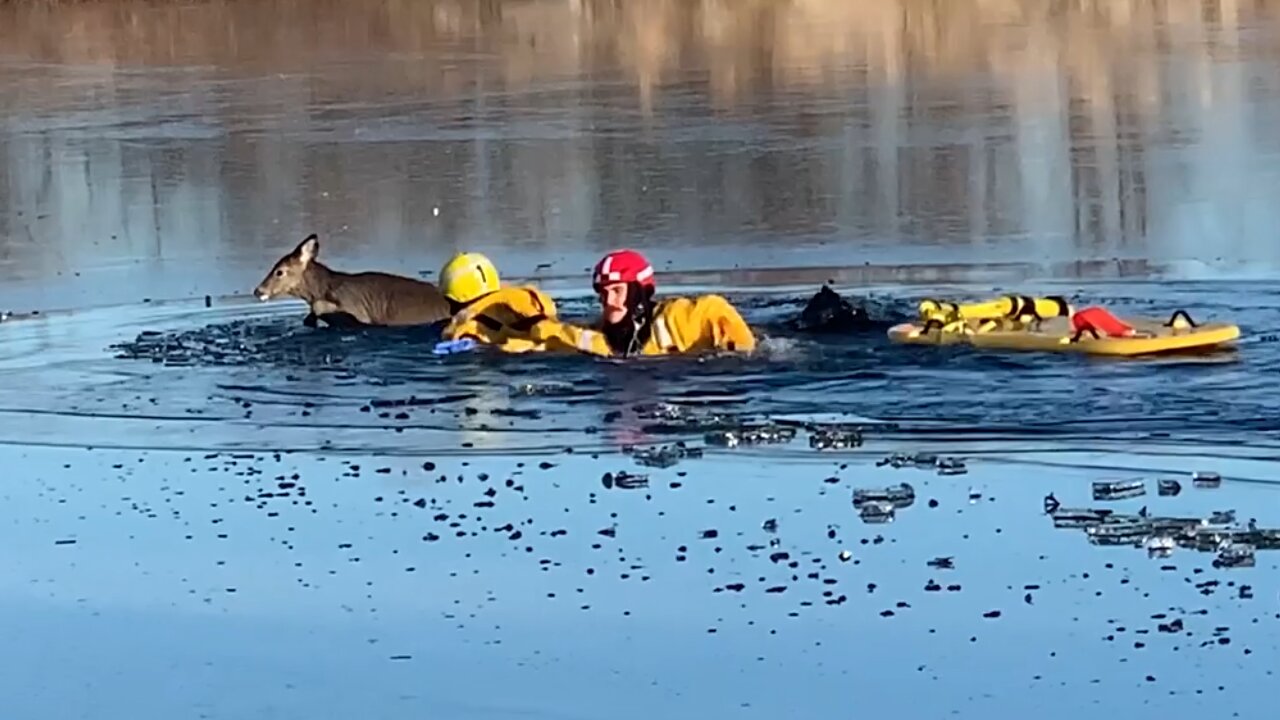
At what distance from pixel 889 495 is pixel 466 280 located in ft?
20.9

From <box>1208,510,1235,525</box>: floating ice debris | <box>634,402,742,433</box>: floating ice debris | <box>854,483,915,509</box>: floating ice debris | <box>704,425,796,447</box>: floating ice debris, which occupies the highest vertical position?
<box>634,402,742,433</box>: floating ice debris

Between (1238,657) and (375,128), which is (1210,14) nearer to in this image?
(375,128)

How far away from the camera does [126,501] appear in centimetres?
1196

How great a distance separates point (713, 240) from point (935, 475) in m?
9.03

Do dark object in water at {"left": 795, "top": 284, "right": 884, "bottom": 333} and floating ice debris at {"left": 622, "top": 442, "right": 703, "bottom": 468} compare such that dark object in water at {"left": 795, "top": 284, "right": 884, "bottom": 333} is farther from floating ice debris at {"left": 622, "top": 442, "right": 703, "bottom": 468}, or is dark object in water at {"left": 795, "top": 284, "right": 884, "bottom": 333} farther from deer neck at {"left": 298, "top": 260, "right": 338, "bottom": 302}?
floating ice debris at {"left": 622, "top": 442, "right": 703, "bottom": 468}

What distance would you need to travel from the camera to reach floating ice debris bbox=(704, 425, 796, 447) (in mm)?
12812

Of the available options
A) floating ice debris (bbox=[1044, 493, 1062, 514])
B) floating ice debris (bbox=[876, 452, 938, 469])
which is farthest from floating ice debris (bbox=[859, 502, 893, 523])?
floating ice debris (bbox=[876, 452, 938, 469])

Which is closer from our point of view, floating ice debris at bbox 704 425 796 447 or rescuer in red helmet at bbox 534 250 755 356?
floating ice debris at bbox 704 425 796 447

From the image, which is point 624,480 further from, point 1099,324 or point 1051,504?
point 1099,324

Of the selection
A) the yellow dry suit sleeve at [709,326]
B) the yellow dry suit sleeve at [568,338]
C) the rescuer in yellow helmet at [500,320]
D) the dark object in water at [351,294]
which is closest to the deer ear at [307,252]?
the dark object in water at [351,294]

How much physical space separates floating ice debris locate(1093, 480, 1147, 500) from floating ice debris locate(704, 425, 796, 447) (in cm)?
187

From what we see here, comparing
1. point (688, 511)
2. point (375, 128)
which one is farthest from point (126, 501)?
point (375, 128)

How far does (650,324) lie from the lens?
15508 mm

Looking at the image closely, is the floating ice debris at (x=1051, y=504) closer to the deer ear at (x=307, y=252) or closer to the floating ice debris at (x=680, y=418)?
the floating ice debris at (x=680, y=418)
